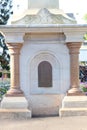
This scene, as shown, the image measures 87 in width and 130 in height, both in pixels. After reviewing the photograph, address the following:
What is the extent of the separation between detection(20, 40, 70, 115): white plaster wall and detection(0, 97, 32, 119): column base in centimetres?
37

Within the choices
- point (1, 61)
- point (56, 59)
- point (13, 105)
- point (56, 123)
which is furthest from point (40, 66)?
point (1, 61)

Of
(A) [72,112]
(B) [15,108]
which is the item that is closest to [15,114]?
(B) [15,108]

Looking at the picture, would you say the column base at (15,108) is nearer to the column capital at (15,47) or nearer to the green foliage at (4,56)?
the column capital at (15,47)

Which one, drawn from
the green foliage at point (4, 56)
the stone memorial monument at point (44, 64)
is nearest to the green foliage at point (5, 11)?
the green foliage at point (4, 56)

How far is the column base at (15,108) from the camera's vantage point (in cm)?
1159

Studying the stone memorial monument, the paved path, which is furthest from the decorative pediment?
the paved path

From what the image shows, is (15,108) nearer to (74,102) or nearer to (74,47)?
(74,102)

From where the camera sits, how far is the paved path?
33.0 feet

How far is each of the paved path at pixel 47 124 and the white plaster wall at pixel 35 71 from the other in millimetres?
752

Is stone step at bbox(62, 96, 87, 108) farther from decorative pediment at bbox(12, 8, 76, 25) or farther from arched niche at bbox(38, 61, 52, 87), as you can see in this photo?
decorative pediment at bbox(12, 8, 76, 25)

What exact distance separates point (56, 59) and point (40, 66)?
460mm

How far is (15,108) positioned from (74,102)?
1.51 meters

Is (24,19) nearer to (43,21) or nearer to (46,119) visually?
(43,21)

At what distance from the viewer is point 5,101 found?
470 inches
